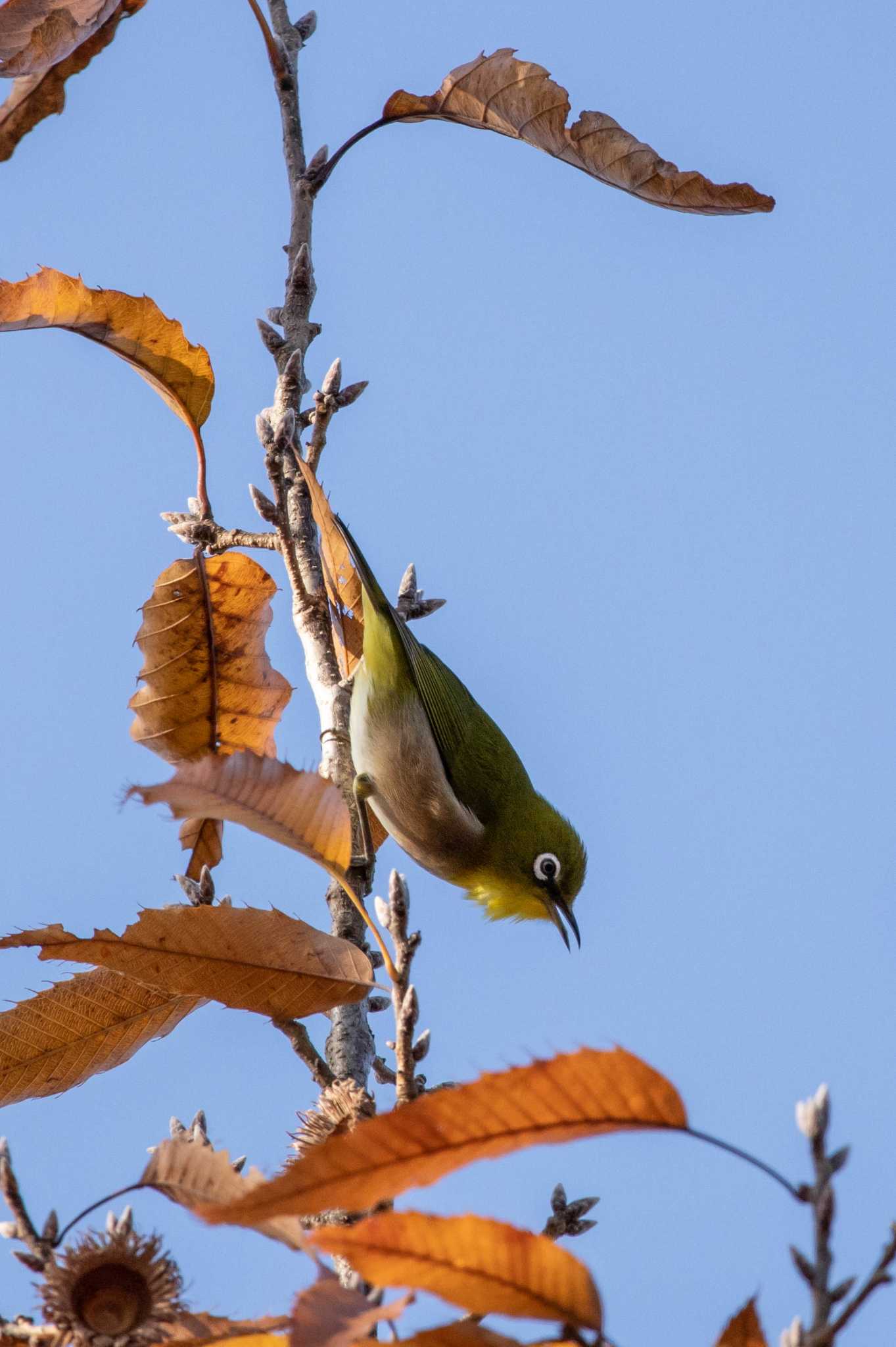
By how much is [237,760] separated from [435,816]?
373cm

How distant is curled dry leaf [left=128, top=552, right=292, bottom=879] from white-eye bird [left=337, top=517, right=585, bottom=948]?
1.62 meters

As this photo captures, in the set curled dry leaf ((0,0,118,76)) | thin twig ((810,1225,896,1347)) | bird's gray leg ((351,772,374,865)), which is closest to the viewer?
thin twig ((810,1225,896,1347))

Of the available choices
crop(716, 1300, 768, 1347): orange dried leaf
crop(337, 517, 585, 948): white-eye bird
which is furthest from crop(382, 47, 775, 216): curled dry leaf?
crop(716, 1300, 768, 1347): orange dried leaf

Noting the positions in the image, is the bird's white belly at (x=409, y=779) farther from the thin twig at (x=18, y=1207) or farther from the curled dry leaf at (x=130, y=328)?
the thin twig at (x=18, y=1207)

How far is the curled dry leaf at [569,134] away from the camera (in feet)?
12.9

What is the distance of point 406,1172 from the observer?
1.78 m

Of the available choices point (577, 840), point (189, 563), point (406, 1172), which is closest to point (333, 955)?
point (406, 1172)

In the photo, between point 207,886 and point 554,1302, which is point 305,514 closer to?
point 207,886

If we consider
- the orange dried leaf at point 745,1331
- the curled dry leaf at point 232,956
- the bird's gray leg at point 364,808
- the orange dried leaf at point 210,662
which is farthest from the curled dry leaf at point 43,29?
the orange dried leaf at point 745,1331

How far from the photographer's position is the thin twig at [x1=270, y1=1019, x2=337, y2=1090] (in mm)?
3162

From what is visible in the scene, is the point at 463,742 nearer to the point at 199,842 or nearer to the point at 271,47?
the point at 199,842

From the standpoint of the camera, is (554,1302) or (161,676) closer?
(554,1302)

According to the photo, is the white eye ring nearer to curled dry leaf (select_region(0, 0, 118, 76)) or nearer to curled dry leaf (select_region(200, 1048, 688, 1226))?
curled dry leaf (select_region(0, 0, 118, 76))

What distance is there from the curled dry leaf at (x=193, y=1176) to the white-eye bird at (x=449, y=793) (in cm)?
355
